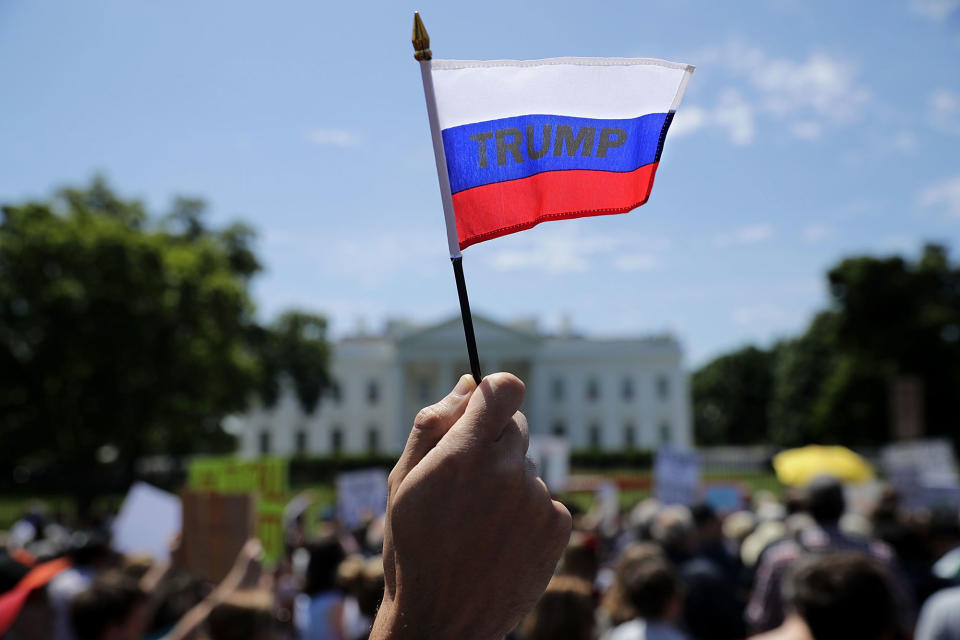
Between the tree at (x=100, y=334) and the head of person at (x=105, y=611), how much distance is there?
22.5 meters

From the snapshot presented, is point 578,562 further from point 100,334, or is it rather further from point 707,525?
point 100,334

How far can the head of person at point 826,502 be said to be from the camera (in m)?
4.43

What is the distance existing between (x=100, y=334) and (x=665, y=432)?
54.0 metres

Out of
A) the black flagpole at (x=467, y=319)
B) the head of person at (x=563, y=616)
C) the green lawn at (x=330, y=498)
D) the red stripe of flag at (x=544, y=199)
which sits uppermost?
the red stripe of flag at (x=544, y=199)

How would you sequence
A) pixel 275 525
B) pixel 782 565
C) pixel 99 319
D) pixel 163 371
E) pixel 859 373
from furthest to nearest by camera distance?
pixel 859 373
pixel 163 371
pixel 99 319
pixel 275 525
pixel 782 565

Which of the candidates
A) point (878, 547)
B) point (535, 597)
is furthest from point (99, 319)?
point (535, 597)

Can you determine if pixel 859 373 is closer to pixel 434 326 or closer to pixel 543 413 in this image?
pixel 543 413

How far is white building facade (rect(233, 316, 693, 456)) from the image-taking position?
6731 centimetres

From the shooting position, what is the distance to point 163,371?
26.2 metres

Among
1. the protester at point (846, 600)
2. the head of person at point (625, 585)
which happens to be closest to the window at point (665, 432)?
the head of person at point (625, 585)

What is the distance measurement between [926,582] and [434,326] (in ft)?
207

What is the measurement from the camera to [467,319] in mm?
1349

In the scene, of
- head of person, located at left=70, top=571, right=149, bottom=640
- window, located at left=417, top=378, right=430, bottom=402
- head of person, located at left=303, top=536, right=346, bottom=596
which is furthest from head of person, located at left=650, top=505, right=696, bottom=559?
window, located at left=417, top=378, right=430, bottom=402

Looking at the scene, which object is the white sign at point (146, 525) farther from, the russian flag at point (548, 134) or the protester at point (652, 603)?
the russian flag at point (548, 134)
